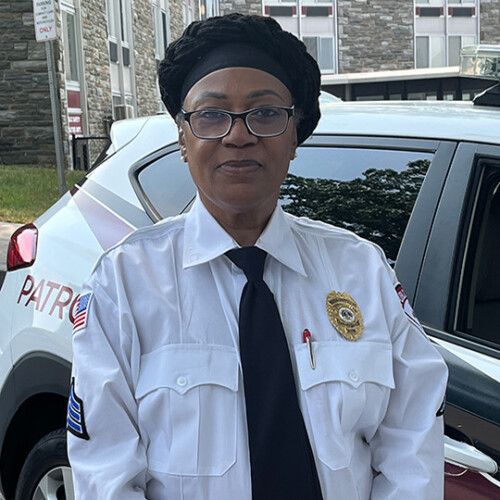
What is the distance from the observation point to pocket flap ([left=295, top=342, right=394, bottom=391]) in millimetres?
1389

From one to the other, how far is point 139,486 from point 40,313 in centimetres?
115

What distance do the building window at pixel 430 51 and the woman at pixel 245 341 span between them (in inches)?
1295

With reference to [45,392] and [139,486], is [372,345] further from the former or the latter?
[45,392]

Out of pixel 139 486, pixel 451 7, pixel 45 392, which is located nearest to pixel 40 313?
pixel 45 392

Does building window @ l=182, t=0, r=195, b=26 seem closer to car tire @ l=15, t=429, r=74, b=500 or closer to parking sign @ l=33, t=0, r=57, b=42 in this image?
parking sign @ l=33, t=0, r=57, b=42

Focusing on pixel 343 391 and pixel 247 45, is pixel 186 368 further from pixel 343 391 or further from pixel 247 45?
pixel 247 45

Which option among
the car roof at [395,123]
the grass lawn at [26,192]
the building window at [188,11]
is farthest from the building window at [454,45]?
the car roof at [395,123]

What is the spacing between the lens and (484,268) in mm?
2104

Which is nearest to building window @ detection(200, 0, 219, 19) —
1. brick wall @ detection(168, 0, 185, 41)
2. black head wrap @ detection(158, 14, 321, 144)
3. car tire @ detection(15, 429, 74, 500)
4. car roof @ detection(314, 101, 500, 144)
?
brick wall @ detection(168, 0, 185, 41)

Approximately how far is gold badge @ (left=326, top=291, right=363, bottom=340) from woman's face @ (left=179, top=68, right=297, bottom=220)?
255 millimetres

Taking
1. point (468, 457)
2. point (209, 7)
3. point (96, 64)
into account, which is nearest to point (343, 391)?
point (468, 457)

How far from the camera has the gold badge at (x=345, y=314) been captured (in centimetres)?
144

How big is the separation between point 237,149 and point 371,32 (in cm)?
3199

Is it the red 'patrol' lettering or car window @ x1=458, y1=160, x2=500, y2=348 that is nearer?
car window @ x1=458, y1=160, x2=500, y2=348
